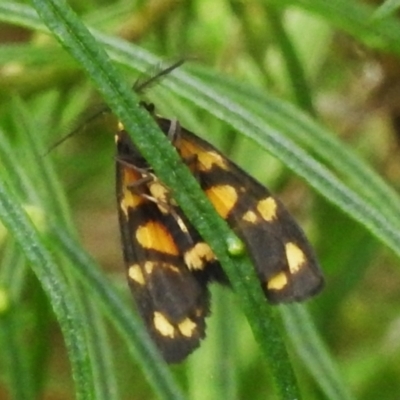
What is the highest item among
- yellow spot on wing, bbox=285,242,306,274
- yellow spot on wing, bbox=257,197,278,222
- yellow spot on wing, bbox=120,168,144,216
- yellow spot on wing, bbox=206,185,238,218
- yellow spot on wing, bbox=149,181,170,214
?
yellow spot on wing, bbox=120,168,144,216

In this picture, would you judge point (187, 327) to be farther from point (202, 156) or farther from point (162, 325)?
point (202, 156)

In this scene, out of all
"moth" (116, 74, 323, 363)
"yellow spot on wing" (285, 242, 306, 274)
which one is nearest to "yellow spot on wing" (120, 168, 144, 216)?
"moth" (116, 74, 323, 363)

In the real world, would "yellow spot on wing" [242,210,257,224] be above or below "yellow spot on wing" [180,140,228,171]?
below

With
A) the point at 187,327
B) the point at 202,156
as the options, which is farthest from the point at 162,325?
the point at 202,156

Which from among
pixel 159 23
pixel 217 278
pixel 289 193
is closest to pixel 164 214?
pixel 217 278

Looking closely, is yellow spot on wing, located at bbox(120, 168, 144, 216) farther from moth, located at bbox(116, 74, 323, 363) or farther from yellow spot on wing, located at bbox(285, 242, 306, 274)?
yellow spot on wing, located at bbox(285, 242, 306, 274)

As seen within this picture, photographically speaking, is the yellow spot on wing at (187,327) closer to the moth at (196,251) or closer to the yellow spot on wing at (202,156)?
the moth at (196,251)

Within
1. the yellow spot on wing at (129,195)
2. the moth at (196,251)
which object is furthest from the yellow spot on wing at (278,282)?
the yellow spot on wing at (129,195)
